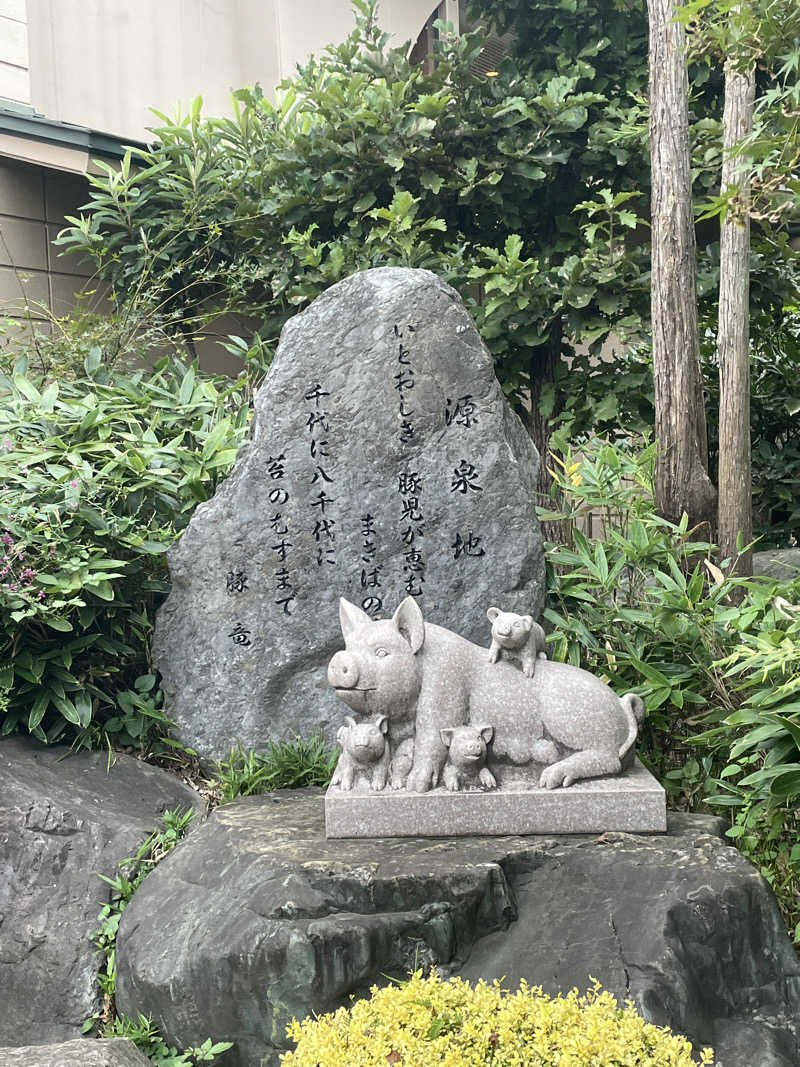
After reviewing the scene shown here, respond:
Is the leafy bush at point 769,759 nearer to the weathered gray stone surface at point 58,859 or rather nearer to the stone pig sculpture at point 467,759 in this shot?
the stone pig sculpture at point 467,759

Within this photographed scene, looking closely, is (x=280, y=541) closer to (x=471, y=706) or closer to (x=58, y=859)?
(x=471, y=706)

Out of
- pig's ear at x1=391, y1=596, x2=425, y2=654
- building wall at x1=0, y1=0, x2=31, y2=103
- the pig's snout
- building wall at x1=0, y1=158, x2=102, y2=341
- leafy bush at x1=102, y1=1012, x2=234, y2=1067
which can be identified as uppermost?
building wall at x1=0, y1=0, x2=31, y2=103

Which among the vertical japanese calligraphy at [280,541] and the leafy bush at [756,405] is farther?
the leafy bush at [756,405]

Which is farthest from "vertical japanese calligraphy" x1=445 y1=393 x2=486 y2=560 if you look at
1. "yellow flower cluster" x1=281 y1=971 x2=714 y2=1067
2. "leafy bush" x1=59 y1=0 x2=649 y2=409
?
"yellow flower cluster" x1=281 y1=971 x2=714 y2=1067

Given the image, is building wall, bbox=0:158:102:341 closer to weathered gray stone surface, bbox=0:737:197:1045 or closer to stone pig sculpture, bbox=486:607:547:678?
weathered gray stone surface, bbox=0:737:197:1045

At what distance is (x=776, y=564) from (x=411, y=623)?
360 cm

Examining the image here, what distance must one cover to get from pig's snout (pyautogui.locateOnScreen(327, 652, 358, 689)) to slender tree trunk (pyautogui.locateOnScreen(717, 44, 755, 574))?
265 cm

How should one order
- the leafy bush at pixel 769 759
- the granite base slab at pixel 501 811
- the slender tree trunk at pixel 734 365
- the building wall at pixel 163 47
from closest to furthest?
the granite base slab at pixel 501 811 < the leafy bush at pixel 769 759 < the slender tree trunk at pixel 734 365 < the building wall at pixel 163 47

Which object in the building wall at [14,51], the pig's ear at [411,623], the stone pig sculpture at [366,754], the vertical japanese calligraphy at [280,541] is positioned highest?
the building wall at [14,51]

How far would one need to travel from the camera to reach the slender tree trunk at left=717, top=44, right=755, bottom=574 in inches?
213

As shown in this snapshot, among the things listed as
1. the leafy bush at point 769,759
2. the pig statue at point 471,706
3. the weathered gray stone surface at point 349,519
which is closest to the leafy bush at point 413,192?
the weathered gray stone surface at point 349,519

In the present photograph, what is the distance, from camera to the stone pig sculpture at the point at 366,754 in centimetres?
376

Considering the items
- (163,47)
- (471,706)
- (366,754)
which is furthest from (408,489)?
(163,47)

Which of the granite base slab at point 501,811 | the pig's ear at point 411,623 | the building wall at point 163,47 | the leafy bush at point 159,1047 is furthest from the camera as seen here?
the building wall at point 163,47
